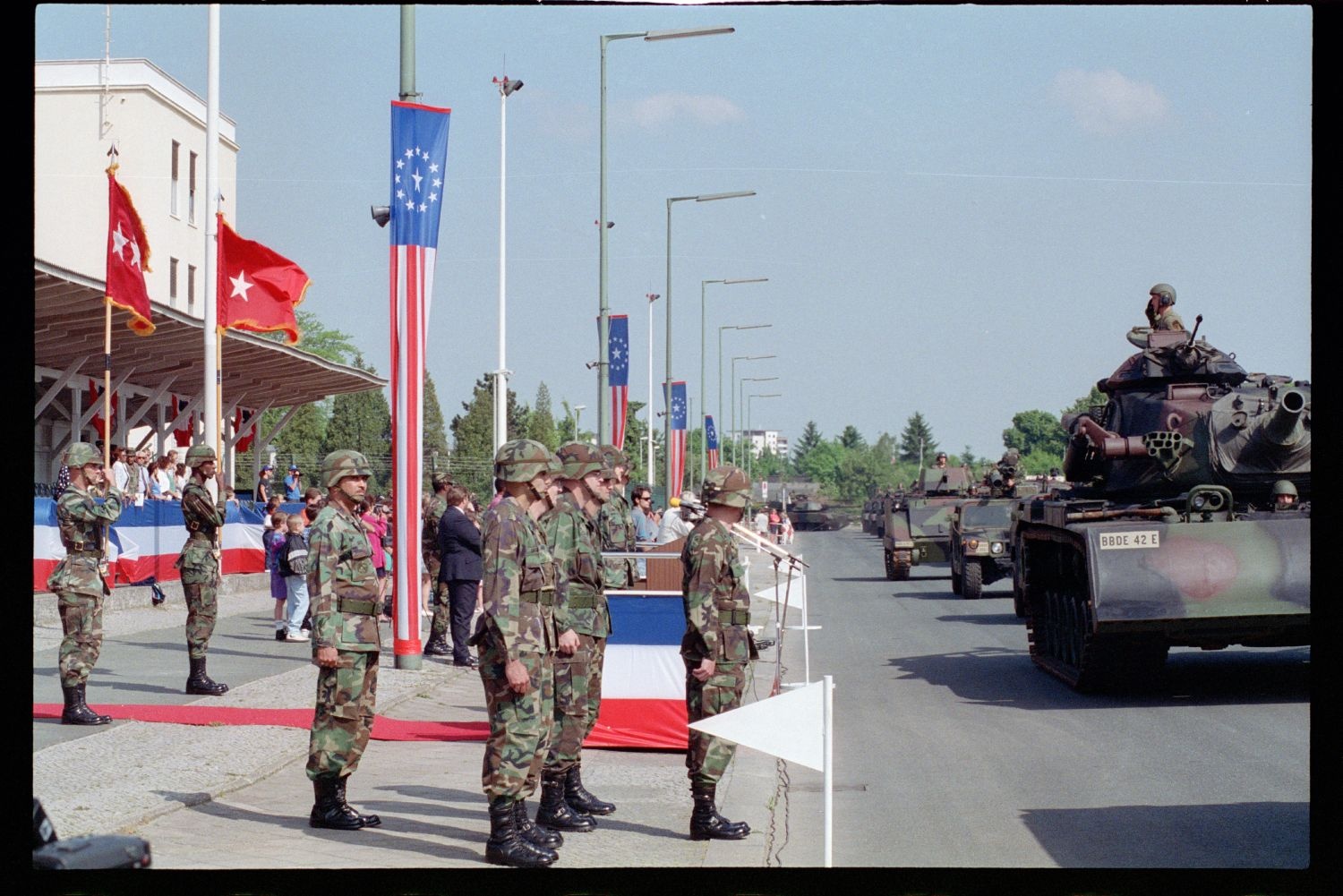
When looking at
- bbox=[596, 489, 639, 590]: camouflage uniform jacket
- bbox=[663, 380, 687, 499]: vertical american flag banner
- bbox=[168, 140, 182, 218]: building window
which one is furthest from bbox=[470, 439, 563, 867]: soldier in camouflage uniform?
Result: bbox=[663, 380, 687, 499]: vertical american flag banner

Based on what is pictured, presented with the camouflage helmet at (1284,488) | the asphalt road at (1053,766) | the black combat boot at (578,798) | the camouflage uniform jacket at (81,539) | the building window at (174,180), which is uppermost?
the building window at (174,180)

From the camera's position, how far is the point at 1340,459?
693 cm

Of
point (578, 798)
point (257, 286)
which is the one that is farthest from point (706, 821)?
point (257, 286)

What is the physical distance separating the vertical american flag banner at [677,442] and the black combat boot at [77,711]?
2428 centimetres

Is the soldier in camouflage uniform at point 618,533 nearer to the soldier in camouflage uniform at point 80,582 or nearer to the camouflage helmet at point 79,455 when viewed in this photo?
the soldier in camouflage uniform at point 80,582

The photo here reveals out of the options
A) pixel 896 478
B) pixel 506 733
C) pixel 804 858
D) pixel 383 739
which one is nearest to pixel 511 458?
pixel 506 733

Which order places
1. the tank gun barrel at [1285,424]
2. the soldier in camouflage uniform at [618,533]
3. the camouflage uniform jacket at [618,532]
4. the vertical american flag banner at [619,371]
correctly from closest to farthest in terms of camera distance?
the soldier in camouflage uniform at [618,533] < the tank gun barrel at [1285,424] < the camouflage uniform jacket at [618,532] < the vertical american flag banner at [619,371]

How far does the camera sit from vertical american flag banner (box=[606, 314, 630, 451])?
2651 centimetres

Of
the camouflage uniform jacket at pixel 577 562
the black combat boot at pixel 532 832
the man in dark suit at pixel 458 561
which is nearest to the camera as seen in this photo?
the black combat boot at pixel 532 832

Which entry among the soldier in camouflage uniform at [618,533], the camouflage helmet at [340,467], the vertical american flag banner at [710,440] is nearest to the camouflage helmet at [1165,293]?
the soldier in camouflage uniform at [618,533]

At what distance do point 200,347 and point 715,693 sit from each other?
1783 centimetres

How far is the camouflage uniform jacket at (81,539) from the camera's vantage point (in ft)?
37.9

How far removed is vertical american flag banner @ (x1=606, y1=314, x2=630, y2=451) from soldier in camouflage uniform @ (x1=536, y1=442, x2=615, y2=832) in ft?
53.9
